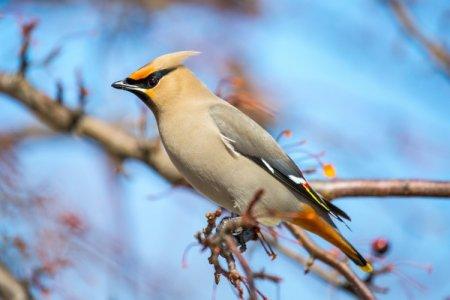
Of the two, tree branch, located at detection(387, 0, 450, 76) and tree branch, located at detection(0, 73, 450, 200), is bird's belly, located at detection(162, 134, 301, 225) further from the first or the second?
tree branch, located at detection(387, 0, 450, 76)

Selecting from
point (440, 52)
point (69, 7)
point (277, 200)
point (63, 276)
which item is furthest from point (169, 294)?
point (69, 7)

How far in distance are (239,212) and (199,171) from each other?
26cm

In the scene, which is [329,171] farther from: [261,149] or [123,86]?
[123,86]

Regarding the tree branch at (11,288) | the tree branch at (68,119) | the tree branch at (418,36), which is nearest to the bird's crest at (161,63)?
the tree branch at (68,119)

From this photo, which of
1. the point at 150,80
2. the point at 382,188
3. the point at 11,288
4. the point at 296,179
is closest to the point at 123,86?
the point at 150,80

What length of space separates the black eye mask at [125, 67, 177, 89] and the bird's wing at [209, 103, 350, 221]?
0.30 meters

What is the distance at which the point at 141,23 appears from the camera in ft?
24.0

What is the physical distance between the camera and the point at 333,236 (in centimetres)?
391

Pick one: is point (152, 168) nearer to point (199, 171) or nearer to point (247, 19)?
point (199, 171)

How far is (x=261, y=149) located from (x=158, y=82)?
0.59 m

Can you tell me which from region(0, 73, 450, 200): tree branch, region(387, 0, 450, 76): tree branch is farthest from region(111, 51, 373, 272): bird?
region(387, 0, 450, 76): tree branch

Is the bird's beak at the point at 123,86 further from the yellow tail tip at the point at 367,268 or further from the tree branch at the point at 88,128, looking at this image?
the yellow tail tip at the point at 367,268

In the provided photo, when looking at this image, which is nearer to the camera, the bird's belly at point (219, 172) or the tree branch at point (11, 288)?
the bird's belly at point (219, 172)

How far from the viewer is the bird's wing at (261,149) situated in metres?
3.91
